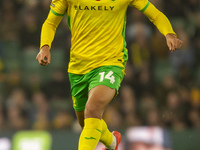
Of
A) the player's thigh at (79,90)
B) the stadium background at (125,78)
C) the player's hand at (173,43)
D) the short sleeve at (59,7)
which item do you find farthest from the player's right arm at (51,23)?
the stadium background at (125,78)

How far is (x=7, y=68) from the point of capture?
34.9 ft

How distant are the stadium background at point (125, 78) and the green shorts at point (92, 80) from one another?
3580 mm

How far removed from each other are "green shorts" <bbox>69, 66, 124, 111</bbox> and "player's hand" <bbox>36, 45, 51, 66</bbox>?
18.4 inches

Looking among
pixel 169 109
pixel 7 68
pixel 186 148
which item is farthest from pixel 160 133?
pixel 7 68

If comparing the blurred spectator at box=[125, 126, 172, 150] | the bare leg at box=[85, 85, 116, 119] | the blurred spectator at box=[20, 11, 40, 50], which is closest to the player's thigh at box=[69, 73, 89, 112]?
the bare leg at box=[85, 85, 116, 119]

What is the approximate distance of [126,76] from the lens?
32.5ft

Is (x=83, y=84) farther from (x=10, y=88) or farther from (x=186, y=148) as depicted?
(x=10, y=88)

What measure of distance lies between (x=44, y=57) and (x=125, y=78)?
15.8 ft

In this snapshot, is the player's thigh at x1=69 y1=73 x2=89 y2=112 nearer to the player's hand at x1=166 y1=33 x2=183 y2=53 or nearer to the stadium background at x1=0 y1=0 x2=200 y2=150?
the player's hand at x1=166 y1=33 x2=183 y2=53

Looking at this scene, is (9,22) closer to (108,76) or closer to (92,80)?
(92,80)

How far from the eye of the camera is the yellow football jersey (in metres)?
5.40

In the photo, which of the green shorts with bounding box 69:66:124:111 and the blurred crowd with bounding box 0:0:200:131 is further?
the blurred crowd with bounding box 0:0:200:131

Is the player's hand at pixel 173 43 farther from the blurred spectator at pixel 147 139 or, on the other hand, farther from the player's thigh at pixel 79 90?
the blurred spectator at pixel 147 139

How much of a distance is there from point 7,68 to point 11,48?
1.71ft
